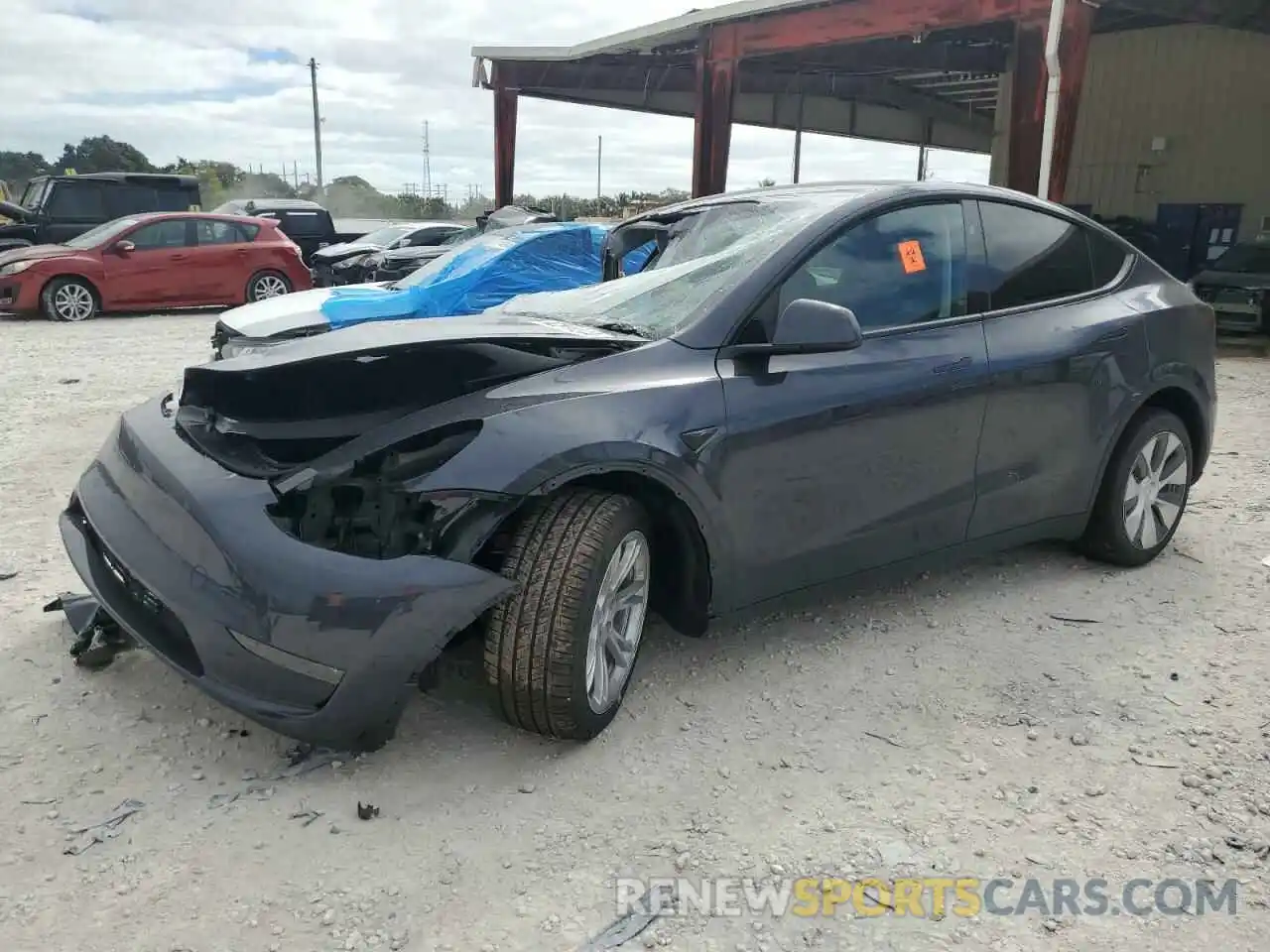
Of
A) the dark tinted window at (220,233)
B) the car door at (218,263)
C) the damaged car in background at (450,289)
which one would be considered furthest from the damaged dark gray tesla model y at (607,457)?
the dark tinted window at (220,233)

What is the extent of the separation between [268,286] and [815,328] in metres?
12.7

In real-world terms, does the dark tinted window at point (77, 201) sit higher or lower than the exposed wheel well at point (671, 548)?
higher

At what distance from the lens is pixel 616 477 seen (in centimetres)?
272

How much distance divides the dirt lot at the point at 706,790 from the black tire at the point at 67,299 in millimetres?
10475

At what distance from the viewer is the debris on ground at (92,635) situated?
3.04 metres

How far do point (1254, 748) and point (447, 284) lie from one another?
6.17m

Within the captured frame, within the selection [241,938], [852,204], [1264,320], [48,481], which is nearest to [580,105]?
[1264,320]

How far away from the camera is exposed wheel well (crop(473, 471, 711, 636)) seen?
8.82ft

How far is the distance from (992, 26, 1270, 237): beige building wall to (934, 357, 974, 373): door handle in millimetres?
15582

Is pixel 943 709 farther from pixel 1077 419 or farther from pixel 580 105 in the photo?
pixel 580 105

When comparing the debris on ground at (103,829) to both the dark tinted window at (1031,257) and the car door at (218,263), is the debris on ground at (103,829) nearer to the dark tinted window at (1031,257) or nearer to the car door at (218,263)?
→ the dark tinted window at (1031,257)

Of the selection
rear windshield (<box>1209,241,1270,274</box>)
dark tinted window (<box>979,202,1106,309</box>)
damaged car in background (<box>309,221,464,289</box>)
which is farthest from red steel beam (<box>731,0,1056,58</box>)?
dark tinted window (<box>979,202,1106,309</box>)

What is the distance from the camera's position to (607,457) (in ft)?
8.48

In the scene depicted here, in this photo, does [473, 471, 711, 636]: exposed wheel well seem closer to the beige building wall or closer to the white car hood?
the white car hood
